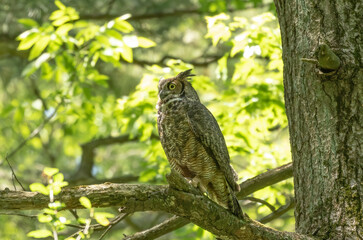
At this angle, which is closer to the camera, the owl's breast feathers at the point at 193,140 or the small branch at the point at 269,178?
the small branch at the point at 269,178

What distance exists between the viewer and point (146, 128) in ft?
15.2

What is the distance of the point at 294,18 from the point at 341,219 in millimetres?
1292

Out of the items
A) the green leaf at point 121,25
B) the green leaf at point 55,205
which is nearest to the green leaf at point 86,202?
the green leaf at point 55,205

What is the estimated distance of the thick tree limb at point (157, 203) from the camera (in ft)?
6.98

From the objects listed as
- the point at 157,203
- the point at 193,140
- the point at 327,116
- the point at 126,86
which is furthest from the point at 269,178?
the point at 126,86

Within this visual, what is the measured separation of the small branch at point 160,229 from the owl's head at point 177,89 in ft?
3.28

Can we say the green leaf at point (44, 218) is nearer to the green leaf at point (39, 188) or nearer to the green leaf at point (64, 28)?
the green leaf at point (39, 188)

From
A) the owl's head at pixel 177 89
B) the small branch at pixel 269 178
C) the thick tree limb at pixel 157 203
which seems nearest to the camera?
the thick tree limb at pixel 157 203

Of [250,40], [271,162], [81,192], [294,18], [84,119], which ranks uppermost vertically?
[294,18]

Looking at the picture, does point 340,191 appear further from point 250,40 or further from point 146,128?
point 146,128

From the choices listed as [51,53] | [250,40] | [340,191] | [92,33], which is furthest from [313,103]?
[51,53]

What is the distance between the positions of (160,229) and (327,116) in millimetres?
1360

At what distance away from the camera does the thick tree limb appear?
213cm

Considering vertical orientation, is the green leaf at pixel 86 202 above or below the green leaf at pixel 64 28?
below
